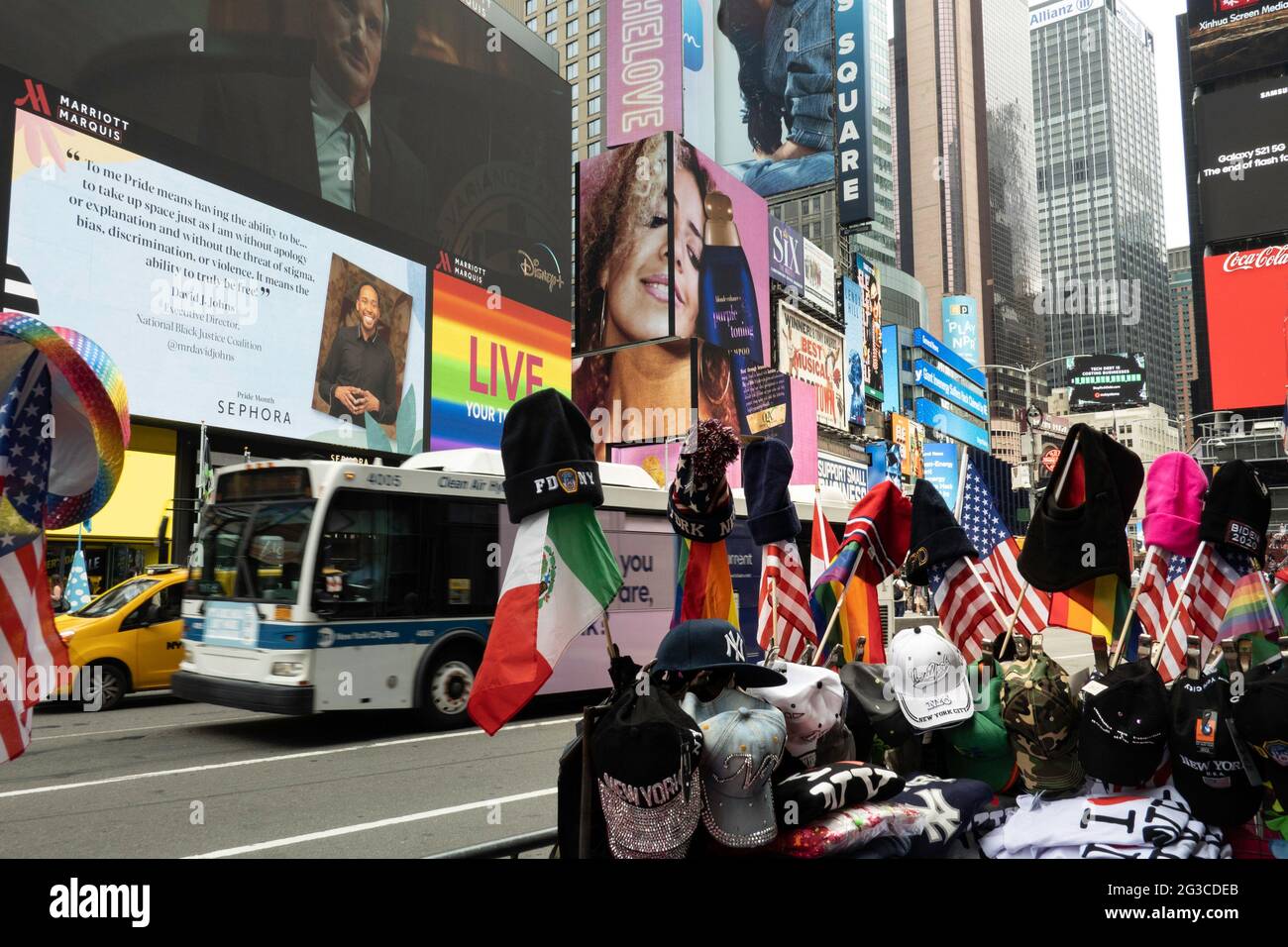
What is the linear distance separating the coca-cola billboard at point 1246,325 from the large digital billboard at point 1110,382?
1060cm

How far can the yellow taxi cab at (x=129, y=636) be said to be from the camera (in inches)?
518

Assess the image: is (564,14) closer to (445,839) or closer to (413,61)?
(413,61)

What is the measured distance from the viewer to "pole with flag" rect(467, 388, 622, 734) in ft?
11.4

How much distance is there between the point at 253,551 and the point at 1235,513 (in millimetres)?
9571

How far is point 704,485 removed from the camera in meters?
4.29

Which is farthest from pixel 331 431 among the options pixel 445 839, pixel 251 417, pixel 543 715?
pixel 445 839

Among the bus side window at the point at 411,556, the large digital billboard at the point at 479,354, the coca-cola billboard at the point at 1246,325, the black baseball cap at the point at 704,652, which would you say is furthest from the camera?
the coca-cola billboard at the point at 1246,325

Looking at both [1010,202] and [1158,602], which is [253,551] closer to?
[1158,602]

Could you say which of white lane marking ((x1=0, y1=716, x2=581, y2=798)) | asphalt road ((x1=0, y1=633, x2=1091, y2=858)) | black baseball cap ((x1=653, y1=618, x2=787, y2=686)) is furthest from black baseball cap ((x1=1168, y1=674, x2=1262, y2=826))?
white lane marking ((x1=0, y1=716, x2=581, y2=798))

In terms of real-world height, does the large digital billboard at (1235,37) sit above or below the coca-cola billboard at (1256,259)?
above

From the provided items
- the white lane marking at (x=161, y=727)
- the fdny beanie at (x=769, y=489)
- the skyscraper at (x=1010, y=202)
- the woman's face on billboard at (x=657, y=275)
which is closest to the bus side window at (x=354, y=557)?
the white lane marking at (x=161, y=727)

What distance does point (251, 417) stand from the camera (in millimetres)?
24031

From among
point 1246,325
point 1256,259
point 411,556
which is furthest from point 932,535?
point 1256,259

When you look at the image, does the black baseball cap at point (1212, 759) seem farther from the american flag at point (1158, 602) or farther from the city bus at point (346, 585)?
the city bus at point (346, 585)
